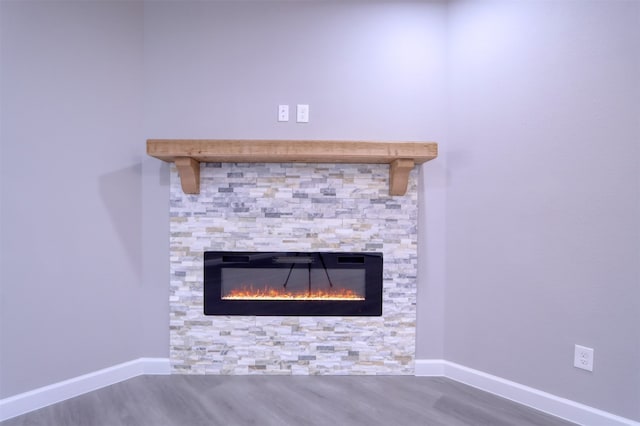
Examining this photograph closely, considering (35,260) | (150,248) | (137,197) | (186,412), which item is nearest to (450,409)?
(186,412)

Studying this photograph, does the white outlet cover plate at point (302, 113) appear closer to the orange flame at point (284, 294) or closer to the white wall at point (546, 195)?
the white wall at point (546, 195)

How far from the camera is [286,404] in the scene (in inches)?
64.8

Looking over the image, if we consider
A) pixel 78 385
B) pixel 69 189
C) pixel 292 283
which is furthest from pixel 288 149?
pixel 78 385

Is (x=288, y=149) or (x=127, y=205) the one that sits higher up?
(x=288, y=149)

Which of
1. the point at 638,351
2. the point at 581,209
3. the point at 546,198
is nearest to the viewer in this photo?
the point at 638,351

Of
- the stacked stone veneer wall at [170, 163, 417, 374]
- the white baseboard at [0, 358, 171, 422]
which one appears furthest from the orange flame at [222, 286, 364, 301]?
the white baseboard at [0, 358, 171, 422]

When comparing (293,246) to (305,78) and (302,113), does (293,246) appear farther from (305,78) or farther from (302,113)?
(305,78)

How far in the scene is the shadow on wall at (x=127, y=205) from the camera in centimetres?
184

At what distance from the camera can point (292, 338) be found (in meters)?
1.95

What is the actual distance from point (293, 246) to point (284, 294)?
1.05ft

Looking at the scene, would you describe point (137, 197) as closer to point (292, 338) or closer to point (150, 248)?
point (150, 248)

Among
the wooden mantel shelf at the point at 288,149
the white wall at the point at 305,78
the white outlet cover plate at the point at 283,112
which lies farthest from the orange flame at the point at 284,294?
the white outlet cover plate at the point at 283,112

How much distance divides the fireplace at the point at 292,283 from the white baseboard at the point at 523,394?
0.51 m

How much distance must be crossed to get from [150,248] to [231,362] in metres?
0.89
